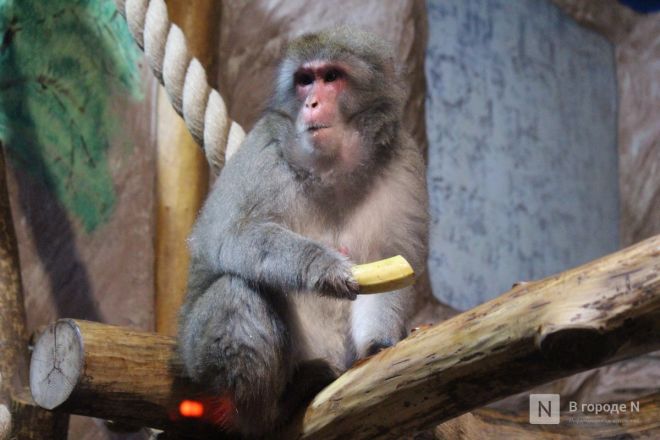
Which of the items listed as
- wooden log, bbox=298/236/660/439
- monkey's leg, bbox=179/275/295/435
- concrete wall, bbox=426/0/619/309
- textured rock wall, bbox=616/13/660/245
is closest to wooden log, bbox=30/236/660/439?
wooden log, bbox=298/236/660/439

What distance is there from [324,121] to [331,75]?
25cm

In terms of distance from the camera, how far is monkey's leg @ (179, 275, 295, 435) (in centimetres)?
395

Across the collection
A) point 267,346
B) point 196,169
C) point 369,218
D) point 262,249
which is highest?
point 196,169

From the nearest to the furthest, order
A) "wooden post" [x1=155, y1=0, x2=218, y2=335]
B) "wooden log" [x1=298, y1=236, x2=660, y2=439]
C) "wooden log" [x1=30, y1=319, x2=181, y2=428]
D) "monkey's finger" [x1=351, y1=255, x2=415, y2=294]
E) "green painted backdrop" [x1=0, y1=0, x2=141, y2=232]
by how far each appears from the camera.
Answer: "wooden log" [x1=298, y1=236, x2=660, y2=439] → "monkey's finger" [x1=351, y1=255, x2=415, y2=294] → "wooden log" [x1=30, y1=319, x2=181, y2=428] → "wooden post" [x1=155, y1=0, x2=218, y2=335] → "green painted backdrop" [x1=0, y1=0, x2=141, y2=232]

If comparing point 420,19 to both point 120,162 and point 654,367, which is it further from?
point 654,367

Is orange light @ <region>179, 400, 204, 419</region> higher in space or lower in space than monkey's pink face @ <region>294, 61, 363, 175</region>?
lower

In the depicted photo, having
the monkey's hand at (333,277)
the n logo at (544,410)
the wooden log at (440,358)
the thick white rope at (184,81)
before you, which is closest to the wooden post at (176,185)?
the thick white rope at (184,81)

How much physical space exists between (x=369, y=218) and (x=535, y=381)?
151cm

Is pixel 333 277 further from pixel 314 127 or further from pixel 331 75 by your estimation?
pixel 331 75

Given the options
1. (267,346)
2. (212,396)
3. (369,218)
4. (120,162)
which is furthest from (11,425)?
(120,162)

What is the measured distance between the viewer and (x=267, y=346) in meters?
3.97

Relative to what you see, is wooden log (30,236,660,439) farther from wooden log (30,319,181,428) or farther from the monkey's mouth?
the monkey's mouth

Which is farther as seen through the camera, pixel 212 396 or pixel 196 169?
pixel 196 169

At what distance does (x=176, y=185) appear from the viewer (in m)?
6.03
